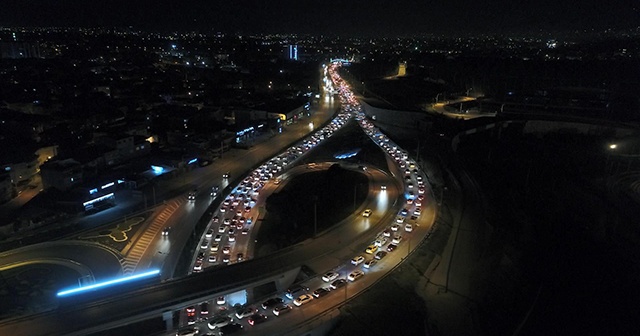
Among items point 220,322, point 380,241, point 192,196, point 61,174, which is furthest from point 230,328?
point 61,174

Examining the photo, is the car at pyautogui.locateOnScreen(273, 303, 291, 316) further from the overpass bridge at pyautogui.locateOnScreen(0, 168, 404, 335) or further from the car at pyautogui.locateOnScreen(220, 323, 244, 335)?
the overpass bridge at pyautogui.locateOnScreen(0, 168, 404, 335)

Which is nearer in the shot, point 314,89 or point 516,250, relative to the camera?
point 516,250

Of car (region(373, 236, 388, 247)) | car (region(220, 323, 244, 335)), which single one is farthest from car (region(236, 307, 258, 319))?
car (region(373, 236, 388, 247))

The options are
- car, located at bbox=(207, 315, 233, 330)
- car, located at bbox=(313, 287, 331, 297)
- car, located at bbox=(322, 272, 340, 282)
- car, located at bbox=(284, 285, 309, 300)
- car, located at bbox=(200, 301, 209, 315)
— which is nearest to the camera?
car, located at bbox=(207, 315, 233, 330)

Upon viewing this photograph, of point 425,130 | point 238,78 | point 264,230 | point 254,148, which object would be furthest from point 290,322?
point 238,78

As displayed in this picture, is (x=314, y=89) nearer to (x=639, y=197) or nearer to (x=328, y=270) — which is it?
(x=639, y=197)

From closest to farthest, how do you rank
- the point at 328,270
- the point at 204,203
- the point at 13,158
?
the point at 328,270
the point at 204,203
the point at 13,158

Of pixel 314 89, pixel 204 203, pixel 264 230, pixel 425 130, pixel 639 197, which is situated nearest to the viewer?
pixel 264 230

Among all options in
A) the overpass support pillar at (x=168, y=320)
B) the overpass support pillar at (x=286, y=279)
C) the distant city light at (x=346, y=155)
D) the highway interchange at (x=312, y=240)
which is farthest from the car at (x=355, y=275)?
the distant city light at (x=346, y=155)
